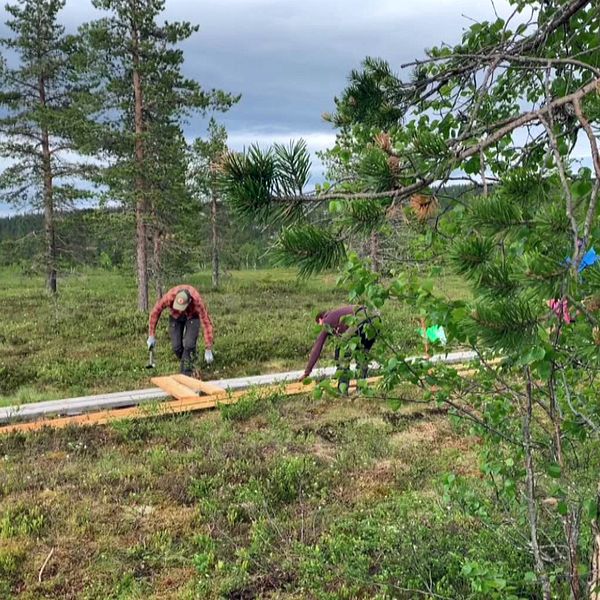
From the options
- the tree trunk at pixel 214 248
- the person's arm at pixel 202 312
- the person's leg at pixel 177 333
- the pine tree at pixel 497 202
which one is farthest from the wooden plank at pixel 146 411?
the tree trunk at pixel 214 248

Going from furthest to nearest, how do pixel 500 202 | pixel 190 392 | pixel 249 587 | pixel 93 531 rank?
1. pixel 190 392
2. pixel 93 531
3. pixel 249 587
4. pixel 500 202

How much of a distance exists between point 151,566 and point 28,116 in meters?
24.4

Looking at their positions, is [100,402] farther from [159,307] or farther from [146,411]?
[159,307]

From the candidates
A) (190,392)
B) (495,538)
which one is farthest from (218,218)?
(495,538)

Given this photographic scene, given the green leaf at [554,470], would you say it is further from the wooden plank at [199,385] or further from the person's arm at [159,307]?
the person's arm at [159,307]

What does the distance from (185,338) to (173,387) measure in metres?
1.47

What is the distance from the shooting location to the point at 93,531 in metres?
5.12

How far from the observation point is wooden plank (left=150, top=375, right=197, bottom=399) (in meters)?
9.58

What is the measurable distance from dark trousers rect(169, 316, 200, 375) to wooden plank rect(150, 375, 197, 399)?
0.66 metres

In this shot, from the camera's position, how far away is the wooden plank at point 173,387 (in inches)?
377

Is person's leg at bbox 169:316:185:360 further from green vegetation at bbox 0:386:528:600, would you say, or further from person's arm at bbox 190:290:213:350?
green vegetation at bbox 0:386:528:600

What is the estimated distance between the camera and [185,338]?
36.8ft

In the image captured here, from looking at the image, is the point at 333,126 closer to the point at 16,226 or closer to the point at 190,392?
the point at 190,392

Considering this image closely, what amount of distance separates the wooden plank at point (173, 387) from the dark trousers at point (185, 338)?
0.66 meters
